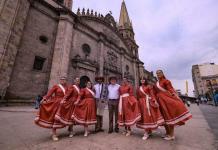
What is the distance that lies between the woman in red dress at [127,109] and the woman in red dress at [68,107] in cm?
143

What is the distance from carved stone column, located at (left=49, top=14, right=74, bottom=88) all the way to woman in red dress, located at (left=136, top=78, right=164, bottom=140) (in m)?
10.4

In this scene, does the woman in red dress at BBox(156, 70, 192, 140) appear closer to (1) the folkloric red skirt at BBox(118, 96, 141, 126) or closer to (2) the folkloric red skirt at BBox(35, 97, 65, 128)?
(1) the folkloric red skirt at BBox(118, 96, 141, 126)

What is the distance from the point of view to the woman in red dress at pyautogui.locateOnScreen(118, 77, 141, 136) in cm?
375

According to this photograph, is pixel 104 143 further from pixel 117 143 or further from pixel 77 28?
pixel 77 28

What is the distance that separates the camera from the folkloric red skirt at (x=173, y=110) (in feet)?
10.4

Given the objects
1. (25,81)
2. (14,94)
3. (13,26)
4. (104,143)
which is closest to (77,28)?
(13,26)

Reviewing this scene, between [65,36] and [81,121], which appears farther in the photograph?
[65,36]

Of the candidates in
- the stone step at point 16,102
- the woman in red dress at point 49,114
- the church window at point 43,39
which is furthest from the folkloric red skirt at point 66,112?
the church window at point 43,39

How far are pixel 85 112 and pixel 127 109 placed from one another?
1.28 m

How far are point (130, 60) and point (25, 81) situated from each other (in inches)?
878

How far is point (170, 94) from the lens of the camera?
351 centimetres

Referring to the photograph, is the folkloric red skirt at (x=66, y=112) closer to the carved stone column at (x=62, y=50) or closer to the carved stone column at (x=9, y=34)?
the carved stone column at (x=9, y=34)

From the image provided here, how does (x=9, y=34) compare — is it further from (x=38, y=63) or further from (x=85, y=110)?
(x=85, y=110)

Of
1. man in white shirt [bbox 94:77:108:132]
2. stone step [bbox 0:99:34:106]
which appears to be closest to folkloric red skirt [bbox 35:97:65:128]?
man in white shirt [bbox 94:77:108:132]
